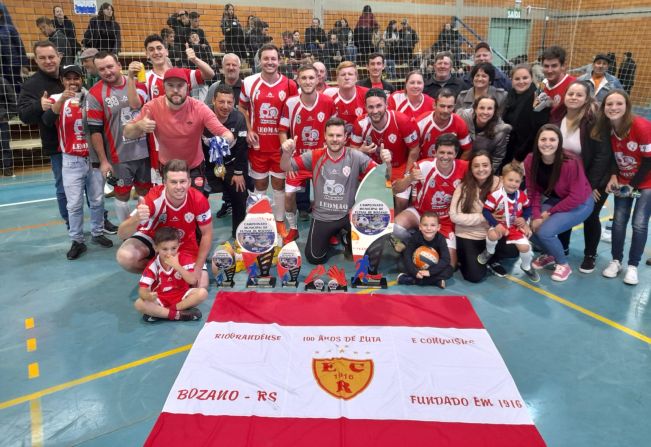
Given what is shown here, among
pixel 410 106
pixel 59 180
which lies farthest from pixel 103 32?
pixel 410 106

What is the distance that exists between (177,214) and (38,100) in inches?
91.6

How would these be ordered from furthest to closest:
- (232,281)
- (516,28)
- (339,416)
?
(516,28) < (232,281) < (339,416)

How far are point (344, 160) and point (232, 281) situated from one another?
1.62m

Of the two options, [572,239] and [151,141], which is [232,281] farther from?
[572,239]

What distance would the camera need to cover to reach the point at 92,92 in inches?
172

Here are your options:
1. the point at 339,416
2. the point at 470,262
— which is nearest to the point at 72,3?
the point at 470,262

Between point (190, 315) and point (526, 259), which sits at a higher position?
point (526, 259)

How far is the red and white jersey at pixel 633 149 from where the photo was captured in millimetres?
3895

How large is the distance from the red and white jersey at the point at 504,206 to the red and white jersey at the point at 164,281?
2866 millimetres

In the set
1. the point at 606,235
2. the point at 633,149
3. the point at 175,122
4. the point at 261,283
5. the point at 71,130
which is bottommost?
the point at 261,283

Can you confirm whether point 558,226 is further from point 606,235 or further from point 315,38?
point 315,38

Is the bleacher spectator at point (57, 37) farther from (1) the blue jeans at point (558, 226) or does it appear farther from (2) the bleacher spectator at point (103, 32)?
(1) the blue jeans at point (558, 226)

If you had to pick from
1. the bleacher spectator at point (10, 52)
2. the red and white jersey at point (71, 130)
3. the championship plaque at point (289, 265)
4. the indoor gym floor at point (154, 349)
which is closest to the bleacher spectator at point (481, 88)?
the indoor gym floor at point (154, 349)

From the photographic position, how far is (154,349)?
325 centimetres
